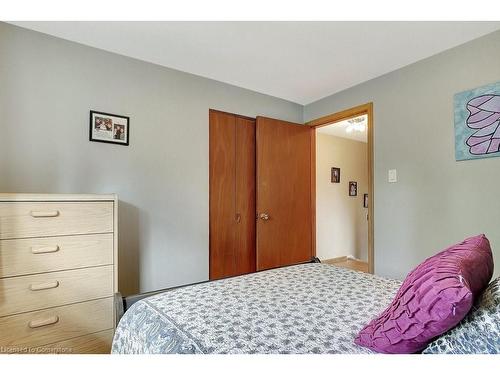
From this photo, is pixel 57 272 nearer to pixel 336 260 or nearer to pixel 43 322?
pixel 43 322

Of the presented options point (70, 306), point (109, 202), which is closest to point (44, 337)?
point (70, 306)

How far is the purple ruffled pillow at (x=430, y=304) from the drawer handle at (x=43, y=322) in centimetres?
163

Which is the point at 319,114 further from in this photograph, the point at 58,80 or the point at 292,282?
the point at 58,80

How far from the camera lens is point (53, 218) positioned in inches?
60.9

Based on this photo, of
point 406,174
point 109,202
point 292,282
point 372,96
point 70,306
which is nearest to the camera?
point 292,282

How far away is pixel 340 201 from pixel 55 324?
14.3ft

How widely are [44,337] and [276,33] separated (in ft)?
7.82

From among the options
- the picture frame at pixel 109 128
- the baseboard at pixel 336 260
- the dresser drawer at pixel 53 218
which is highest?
the picture frame at pixel 109 128

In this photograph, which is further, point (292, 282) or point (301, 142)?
point (301, 142)

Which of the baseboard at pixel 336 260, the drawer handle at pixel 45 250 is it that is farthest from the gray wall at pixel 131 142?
the baseboard at pixel 336 260

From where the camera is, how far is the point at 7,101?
1.80 m

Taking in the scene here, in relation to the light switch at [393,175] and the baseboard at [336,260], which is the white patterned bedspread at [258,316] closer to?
the light switch at [393,175]

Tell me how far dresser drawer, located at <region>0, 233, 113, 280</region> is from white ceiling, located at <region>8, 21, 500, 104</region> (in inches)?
56.9

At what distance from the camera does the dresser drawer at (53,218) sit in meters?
1.43
